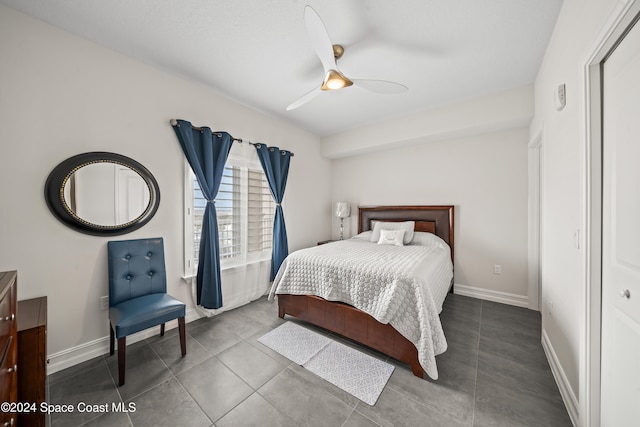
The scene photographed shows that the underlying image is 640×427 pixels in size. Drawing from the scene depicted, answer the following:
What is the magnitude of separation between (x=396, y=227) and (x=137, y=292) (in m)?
3.23

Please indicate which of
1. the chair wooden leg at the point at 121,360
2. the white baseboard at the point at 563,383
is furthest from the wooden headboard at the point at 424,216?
the chair wooden leg at the point at 121,360

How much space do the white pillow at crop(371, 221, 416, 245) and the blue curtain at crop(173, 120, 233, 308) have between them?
7.48 ft

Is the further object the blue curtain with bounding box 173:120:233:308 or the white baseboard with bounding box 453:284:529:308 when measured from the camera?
the white baseboard with bounding box 453:284:529:308

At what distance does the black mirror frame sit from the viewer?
1712 mm

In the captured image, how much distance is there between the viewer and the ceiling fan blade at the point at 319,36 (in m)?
1.34

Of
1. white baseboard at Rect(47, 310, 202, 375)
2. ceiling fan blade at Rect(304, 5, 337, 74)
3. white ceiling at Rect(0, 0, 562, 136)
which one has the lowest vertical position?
white baseboard at Rect(47, 310, 202, 375)

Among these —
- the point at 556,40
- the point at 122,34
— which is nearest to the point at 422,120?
the point at 556,40

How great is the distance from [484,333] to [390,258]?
1.17 metres

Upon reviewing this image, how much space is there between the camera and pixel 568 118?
1.45m

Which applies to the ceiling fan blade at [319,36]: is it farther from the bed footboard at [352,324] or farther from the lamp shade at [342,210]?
the lamp shade at [342,210]

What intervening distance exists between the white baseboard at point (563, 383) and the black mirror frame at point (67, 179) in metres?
3.43

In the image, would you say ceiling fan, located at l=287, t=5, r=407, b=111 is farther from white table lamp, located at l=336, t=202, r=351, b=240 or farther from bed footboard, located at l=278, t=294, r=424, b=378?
white table lamp, located at l=336, t=202, r=351, b=240

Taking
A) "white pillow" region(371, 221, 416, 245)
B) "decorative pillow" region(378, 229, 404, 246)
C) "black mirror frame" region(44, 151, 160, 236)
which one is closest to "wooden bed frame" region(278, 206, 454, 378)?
"white pillow" region(371, 221, 416, 245)

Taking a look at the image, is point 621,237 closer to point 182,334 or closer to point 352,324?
point 352,324
